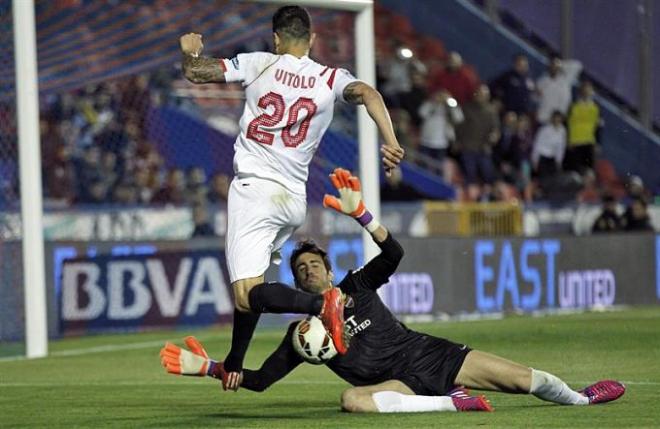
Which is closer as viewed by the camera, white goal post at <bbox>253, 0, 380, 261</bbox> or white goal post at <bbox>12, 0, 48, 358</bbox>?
white goal post at <bbox>12, 0, 48, 358</bbox>

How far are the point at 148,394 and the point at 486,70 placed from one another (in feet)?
53.3

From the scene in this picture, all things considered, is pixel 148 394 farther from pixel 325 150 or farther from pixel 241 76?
pixel 325 150

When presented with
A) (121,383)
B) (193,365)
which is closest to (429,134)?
(121,383)

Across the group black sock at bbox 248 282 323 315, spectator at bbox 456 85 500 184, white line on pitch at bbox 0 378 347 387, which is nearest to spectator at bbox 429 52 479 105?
spectator at bbox 456 85 500 184

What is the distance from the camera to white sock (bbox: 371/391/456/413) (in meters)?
8.52

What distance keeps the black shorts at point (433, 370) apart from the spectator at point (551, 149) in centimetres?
1458

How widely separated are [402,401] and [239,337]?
3.28 feet

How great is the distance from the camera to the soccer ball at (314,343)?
841 centimetres

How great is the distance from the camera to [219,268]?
18.0 meters

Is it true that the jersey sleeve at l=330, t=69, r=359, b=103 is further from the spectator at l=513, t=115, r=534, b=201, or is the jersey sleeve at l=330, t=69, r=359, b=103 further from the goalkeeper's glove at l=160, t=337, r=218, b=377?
the spectator at l=513, t=115, r=534, b=201

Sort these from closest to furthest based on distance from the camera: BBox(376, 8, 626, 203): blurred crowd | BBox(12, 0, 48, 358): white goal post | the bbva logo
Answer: BBox(12, 0, 48, 358): white goal post, the bbva logo, BBox(376, 8, 626, 203): blurred crowd

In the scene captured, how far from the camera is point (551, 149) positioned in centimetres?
2312

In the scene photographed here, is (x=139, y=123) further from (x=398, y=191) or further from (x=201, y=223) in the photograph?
(x=398, y=191)

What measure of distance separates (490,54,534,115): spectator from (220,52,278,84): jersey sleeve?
15.6 meters
